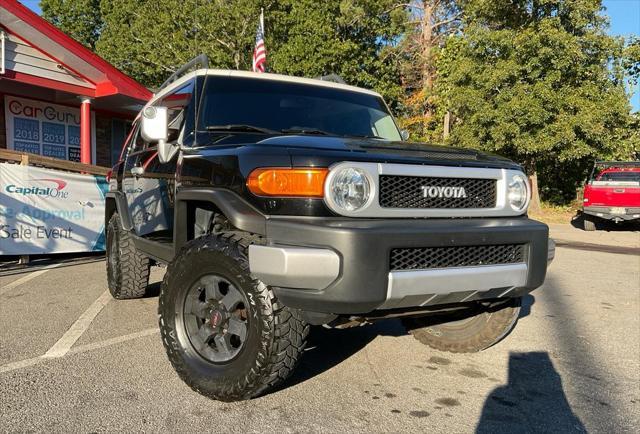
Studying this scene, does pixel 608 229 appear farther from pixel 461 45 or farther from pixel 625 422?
pixel 625 422

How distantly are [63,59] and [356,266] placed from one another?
1114 centimetres

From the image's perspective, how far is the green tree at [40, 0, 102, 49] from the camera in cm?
3444

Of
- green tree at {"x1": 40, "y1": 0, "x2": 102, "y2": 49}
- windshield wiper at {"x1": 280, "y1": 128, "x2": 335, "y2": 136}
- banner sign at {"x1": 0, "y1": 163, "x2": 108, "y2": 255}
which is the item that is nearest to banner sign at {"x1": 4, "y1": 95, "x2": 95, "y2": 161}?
banner sign at {"x1": 0, "y1": 163, "x2": 108, "y2": 255}

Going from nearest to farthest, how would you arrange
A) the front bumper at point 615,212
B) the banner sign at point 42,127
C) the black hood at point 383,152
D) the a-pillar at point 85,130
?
the black hood at point 383,152 < the a-pillar at point 85,130 < the banner sign at point 42,127 < the front bumper at point 615,212

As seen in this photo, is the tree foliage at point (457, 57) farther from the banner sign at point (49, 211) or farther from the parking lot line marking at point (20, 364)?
the parking lot line marking at point (20, 364)

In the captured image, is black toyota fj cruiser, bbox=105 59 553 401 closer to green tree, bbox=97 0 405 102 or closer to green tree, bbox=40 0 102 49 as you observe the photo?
green tree, bbox=97 0 405 102

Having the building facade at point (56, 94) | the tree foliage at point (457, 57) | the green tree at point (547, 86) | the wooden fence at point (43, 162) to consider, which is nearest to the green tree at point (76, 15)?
the tree foliage at point (457, 57)

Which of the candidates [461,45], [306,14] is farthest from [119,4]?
[461,45]

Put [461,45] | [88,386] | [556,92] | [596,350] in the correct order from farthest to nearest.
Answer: [461,45] → [556,92] → [596,350] → [88,386]

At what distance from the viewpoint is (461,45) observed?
2014 centimetres

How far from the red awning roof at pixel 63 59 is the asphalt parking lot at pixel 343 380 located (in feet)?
23.6

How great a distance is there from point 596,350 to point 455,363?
4.21 feet

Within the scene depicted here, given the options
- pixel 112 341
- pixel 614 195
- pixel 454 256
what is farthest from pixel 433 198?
pixel 614 195

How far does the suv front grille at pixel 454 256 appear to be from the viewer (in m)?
2.62
